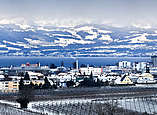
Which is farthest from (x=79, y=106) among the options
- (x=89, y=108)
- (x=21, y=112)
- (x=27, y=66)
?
(x=27, y=66)

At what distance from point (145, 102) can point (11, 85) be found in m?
31.3

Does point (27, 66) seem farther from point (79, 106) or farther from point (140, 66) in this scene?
point (79, 106)

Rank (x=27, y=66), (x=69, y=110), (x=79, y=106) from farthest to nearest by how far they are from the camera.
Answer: (x=27, y=66) < (x=79, y=106) < (x=69, y=110)

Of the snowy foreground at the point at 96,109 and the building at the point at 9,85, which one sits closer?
the snowy foreground at the point at 96,109

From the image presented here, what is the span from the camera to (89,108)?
28.2 meters

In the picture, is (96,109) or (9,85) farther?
(9,85)

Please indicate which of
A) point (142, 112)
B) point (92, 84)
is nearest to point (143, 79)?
point (92, 84)

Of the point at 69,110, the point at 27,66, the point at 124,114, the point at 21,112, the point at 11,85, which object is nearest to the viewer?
the point at 124,114

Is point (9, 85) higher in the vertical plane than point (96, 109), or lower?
higher

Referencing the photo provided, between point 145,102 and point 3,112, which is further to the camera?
point 145,102

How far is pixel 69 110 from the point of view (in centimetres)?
2805

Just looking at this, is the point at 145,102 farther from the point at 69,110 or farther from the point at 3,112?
the point at 3,112

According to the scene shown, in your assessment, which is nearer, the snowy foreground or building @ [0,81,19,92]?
the snowy foreground

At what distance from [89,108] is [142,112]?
3198 millimetres
